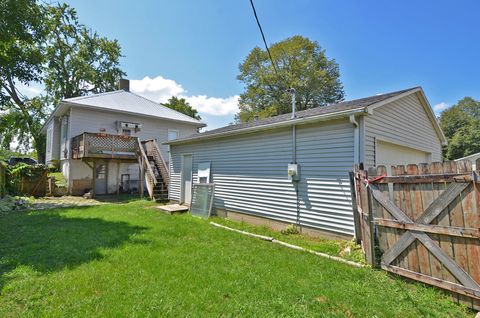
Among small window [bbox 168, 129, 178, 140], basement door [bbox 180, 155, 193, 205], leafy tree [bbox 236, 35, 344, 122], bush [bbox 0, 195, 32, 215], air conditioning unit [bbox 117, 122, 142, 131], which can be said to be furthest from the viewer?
leafy tree [bbox 236, 35, 344, 122]

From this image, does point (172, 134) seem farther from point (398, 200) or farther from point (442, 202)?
point (442, 202)

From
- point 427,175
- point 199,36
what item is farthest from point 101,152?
point 427,175

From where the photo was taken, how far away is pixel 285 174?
6711 millimetres

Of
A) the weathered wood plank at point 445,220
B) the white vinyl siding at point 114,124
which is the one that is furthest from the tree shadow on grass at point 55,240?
the white vinyl siding at point 114,124

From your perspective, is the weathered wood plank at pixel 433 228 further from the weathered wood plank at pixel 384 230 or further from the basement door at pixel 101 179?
the basement door at pixel 101 179

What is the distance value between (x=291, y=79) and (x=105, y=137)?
2327 centimetres

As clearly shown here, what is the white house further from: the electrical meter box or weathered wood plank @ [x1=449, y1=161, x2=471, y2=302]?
weathered wood plank @ [x1=449, y1=161, x2=471, y2=302]

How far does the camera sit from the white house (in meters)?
13.3

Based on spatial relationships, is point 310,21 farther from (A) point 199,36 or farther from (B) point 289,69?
(B) point 289,69

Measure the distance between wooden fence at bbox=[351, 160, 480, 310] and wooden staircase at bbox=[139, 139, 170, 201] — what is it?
991cm

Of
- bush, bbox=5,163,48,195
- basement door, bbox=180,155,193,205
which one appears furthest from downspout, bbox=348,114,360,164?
bush, bbox=5,163,48,195

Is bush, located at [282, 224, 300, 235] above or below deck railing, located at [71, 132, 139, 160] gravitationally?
below

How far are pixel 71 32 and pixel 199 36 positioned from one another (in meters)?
22.5

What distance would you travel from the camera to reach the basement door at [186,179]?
1061 cm
